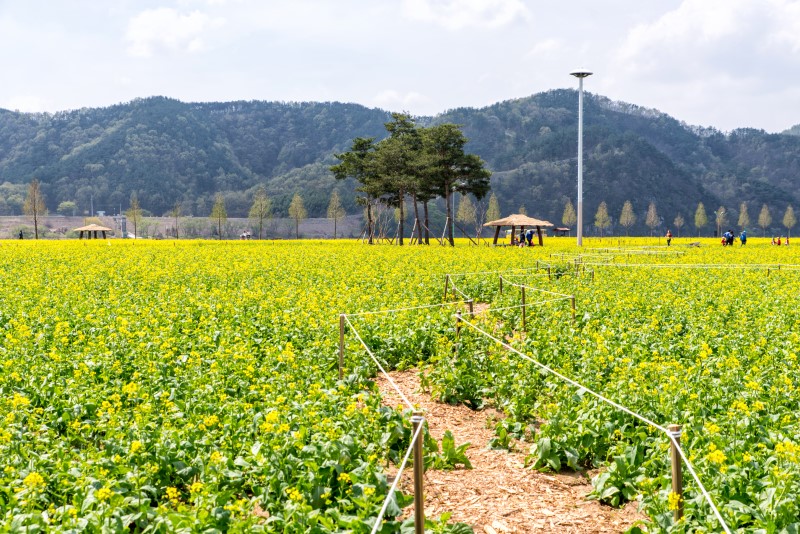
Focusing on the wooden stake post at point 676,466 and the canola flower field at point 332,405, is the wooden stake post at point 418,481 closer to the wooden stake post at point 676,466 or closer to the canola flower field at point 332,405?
the canola flower field at point 332,405

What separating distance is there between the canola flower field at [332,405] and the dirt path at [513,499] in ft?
0.73

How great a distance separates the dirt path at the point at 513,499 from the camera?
19.1ft

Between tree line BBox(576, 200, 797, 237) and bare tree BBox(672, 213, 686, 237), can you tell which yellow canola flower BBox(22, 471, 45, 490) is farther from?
bare tree BBox(672, 213, 686, 237)

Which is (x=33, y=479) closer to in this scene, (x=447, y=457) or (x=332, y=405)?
(x=332, y=405)

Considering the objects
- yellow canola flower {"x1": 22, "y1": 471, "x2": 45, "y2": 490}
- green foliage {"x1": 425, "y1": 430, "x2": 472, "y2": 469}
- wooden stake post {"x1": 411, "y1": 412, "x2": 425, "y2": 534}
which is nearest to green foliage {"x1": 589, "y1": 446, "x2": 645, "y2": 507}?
green foliage {"x1": 425, "y1": 430, "x2": 472, "y2": 469}

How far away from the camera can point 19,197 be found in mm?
164000

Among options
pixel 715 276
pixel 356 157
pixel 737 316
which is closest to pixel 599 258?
pixel 715 276

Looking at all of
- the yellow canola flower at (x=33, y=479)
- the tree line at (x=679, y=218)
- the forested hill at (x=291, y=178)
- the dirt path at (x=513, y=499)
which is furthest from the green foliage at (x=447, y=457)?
the forested hill at (x=291, y=178)

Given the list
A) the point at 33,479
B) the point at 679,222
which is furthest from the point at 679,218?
the point at 33,479

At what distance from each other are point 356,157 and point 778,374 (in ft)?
222

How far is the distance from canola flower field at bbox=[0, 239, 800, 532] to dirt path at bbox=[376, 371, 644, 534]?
223mm

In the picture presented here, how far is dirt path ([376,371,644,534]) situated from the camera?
19.1ft

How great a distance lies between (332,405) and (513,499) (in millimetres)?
2221

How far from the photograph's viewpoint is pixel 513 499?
Answer: 6.32 metres
